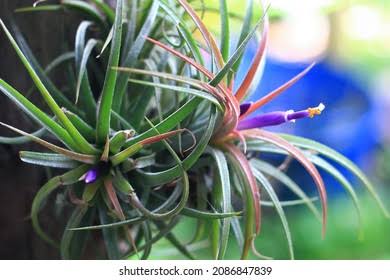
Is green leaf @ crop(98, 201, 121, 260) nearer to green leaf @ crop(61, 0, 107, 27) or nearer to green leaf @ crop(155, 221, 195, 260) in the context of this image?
green leaf @ crop(155, 221, 195, 260)

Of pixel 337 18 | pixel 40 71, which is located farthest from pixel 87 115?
pixel 337 18

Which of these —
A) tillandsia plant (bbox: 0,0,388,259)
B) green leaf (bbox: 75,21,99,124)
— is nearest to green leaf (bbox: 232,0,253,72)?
tillandsia plant (bbox: 0,0,388,259)

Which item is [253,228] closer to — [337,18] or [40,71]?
[40,71]

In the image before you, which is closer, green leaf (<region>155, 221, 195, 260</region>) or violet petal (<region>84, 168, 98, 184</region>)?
violet petal (<region>84, 168, 98, 184</region>)

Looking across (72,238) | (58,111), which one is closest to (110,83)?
(58,111)

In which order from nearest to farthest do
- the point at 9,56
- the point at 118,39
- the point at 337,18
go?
the point at 118,39, the point at 9,56, the point at 337,18
